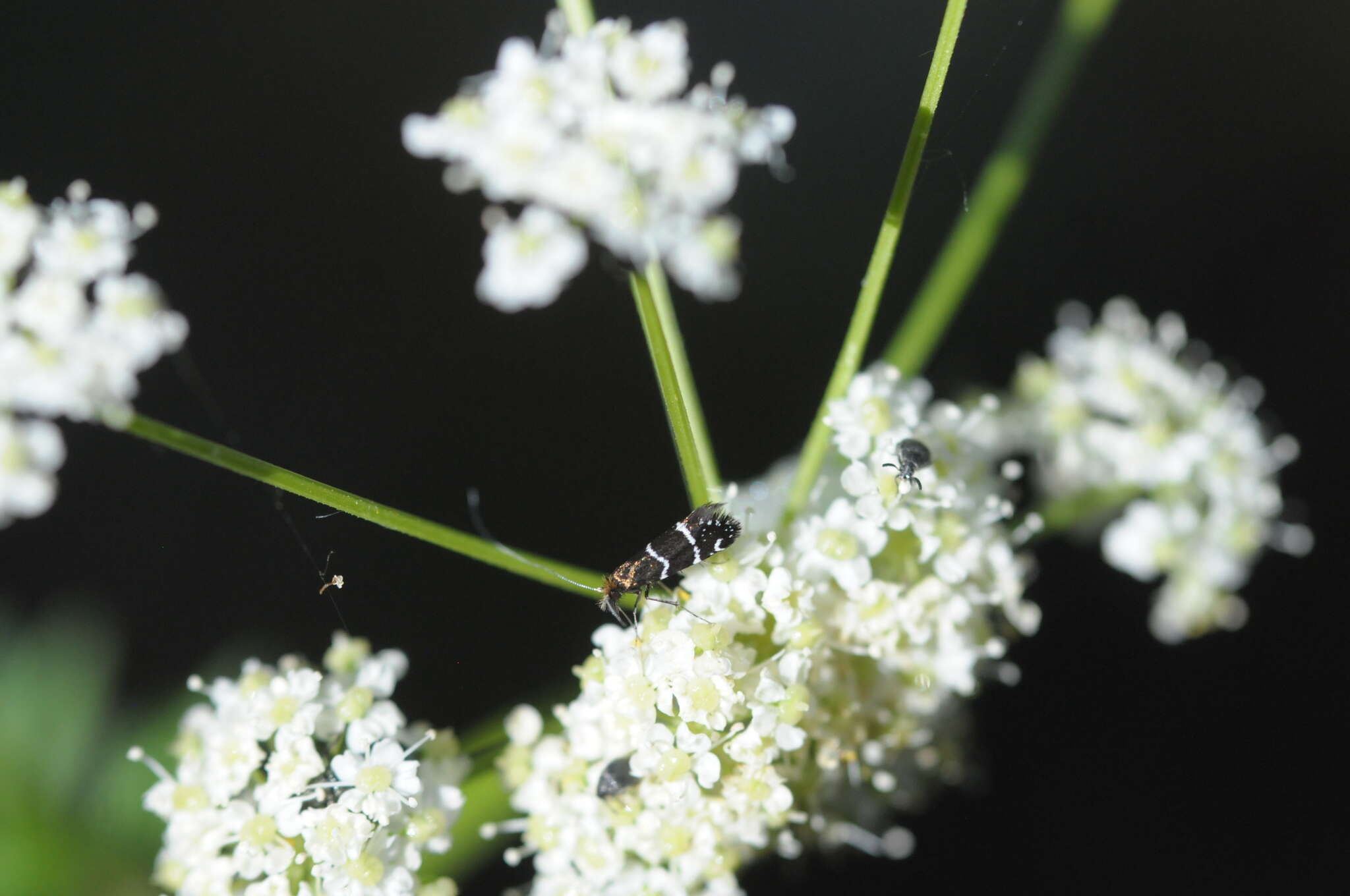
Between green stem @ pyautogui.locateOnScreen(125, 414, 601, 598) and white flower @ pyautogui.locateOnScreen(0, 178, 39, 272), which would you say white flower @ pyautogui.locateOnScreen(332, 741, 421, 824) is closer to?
green stem @ pyautogui.locateOnScreen(125, 414, 601, 598)

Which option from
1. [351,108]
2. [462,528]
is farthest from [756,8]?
[462,528]

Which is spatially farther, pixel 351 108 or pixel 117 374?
pixel 351 108

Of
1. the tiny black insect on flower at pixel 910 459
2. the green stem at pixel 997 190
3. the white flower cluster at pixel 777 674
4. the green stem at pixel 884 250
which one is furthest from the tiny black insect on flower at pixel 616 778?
the green stem at pixel 997 190

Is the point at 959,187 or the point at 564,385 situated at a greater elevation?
the point at 959,187

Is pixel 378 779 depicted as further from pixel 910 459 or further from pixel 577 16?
pixel 577 16

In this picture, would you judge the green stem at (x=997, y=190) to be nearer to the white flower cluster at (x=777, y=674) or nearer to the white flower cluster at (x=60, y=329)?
the white flower cluster at (x=777, y=674)

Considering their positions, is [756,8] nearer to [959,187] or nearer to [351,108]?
[959,187]
